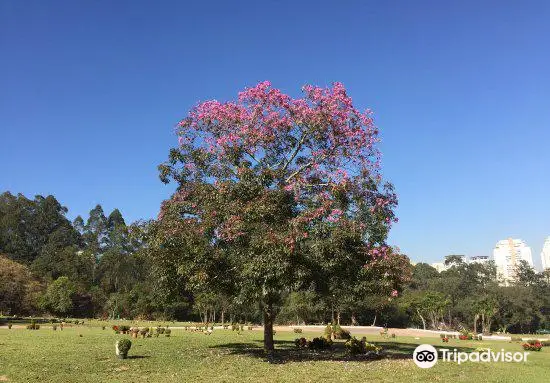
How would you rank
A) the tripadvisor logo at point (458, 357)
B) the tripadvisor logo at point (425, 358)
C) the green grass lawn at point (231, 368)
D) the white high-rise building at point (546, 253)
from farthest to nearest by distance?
1. the white high-rise building at point (546, 253)
2. the tripadvisor logo at point (458, 357)
3. the tripadvisor logo at point (425, 358)
4. the green grass lawn at point (231, 368)

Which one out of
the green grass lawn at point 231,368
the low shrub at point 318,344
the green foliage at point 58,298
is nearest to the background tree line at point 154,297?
the green foliage at point 58,298

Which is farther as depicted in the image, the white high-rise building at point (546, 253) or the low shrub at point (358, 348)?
the white high-rise building at point (546, 253)

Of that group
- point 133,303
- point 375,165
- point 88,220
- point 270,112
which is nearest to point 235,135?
point 270,112

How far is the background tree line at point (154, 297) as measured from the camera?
5378 centimetres

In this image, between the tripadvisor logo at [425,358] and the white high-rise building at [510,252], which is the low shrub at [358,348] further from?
the white high-rise building at [510,252]

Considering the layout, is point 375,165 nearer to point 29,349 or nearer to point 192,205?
point 192,205

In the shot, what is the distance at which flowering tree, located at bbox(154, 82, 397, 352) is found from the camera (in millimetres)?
16453

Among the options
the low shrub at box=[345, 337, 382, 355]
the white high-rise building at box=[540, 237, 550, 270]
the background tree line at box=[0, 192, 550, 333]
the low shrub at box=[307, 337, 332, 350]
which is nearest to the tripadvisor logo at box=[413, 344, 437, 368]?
the low shrub at box=[345, 337, 382, 355]

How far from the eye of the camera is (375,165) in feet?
63.6

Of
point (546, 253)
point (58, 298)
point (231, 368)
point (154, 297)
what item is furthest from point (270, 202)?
point (546, 253)

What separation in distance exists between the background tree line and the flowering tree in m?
16.5

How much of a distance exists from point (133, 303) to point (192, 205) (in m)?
51.3

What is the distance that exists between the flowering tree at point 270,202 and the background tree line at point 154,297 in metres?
16.5

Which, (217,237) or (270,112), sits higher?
(270,112)
